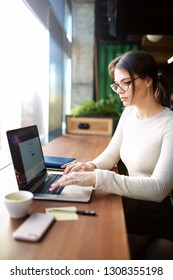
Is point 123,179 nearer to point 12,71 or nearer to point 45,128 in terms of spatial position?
Result: point 12,71

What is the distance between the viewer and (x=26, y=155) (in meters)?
1.01

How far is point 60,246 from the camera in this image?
→ 0.65 metres

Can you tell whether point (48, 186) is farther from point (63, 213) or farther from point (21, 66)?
point (21, 66)

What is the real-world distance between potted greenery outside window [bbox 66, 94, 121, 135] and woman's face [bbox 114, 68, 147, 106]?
172cm

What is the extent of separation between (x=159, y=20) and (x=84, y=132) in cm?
136

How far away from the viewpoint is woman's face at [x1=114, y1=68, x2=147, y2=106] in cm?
121

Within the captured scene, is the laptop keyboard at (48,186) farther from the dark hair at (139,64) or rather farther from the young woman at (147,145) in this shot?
the dark hair at (139,64)

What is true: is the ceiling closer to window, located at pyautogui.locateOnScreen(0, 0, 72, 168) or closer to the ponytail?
window, located at pyautogui.locateOnScreen(0, 0, 72, 168)

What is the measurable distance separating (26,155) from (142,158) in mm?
507

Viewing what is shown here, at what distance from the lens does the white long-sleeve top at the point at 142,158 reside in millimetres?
972

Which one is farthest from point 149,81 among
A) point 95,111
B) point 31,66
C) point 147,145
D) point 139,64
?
point 95,111

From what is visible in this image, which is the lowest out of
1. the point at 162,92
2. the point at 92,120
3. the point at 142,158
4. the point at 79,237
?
the point at 79,237

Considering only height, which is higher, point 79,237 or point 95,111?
point 95,111

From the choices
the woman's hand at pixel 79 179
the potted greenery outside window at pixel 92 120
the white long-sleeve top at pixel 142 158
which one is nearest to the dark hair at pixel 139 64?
the white long-sleeve top at pixel 142 158
